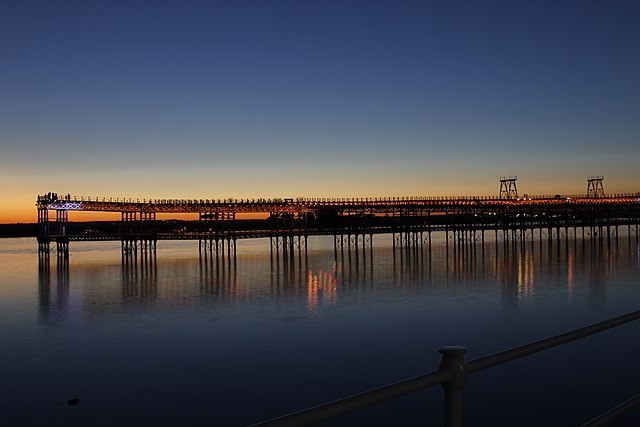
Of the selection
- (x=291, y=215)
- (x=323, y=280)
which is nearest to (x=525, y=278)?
(x=323, y=280)

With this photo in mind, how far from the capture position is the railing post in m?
2.39

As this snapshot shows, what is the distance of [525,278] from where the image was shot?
3089 cm

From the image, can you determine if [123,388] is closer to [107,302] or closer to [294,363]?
[294,363]

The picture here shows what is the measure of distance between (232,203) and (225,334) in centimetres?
6250

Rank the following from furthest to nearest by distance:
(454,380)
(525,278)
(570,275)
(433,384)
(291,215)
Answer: (291,215) → (570,275) → (525,278) → (454,380) → (433,384)

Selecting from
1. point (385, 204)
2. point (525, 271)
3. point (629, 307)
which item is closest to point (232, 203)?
point (385, 204)

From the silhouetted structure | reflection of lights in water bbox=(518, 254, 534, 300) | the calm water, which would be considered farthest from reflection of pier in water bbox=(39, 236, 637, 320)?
the silhouetted structure

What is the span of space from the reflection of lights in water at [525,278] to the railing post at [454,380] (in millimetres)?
22234

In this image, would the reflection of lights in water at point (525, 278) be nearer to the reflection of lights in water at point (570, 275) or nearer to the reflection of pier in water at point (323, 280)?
the reflection of pier in water at point (323, 280)

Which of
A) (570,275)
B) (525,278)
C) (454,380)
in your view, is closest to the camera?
(454,380)

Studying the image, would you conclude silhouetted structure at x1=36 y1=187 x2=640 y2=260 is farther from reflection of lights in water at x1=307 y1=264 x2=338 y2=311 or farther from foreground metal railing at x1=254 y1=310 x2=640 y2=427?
foreground metal railing at x1=254 y1=310 x2=640 y2=427

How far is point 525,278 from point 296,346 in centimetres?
1863

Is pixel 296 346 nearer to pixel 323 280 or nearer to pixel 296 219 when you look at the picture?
pixel 323 280

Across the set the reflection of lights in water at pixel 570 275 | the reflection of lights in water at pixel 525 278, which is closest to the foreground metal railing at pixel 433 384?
the reflection of lights in water at pixel 525 278
